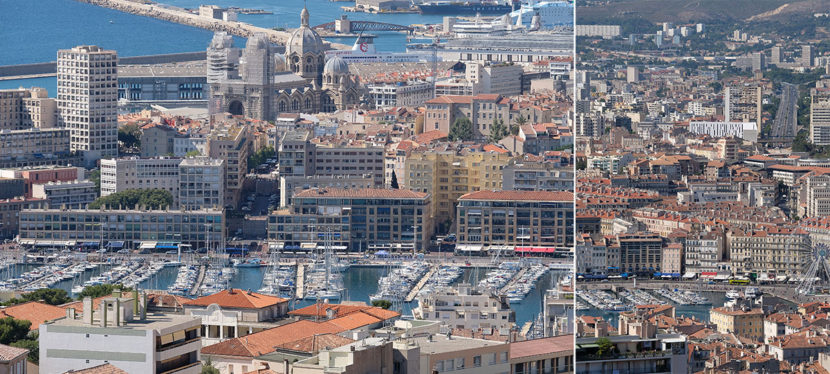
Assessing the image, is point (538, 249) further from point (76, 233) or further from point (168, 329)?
point (168, 329)

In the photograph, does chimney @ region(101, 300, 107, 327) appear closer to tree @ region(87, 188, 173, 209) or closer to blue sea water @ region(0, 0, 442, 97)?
tree @ region(87, 188, 173, 209)

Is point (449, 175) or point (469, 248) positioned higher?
point (449, 175)

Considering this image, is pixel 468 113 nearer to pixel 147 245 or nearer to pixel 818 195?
pixel 147 245

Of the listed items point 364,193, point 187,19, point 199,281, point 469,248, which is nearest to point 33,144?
point 364,193

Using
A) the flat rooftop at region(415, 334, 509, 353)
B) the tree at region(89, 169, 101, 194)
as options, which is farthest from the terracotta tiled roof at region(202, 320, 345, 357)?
the tree at region(89, 169, 101, 194)

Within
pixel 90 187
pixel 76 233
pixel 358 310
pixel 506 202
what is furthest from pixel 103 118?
pixel 358 310

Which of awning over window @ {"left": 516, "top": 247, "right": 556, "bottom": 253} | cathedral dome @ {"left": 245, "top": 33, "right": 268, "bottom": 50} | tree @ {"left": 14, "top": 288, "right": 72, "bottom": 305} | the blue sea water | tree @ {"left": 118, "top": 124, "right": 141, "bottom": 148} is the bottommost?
awning over window @ {"left": 516, "top": 247, "right": 556, "bottom": 253}

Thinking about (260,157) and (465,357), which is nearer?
(465,357)
